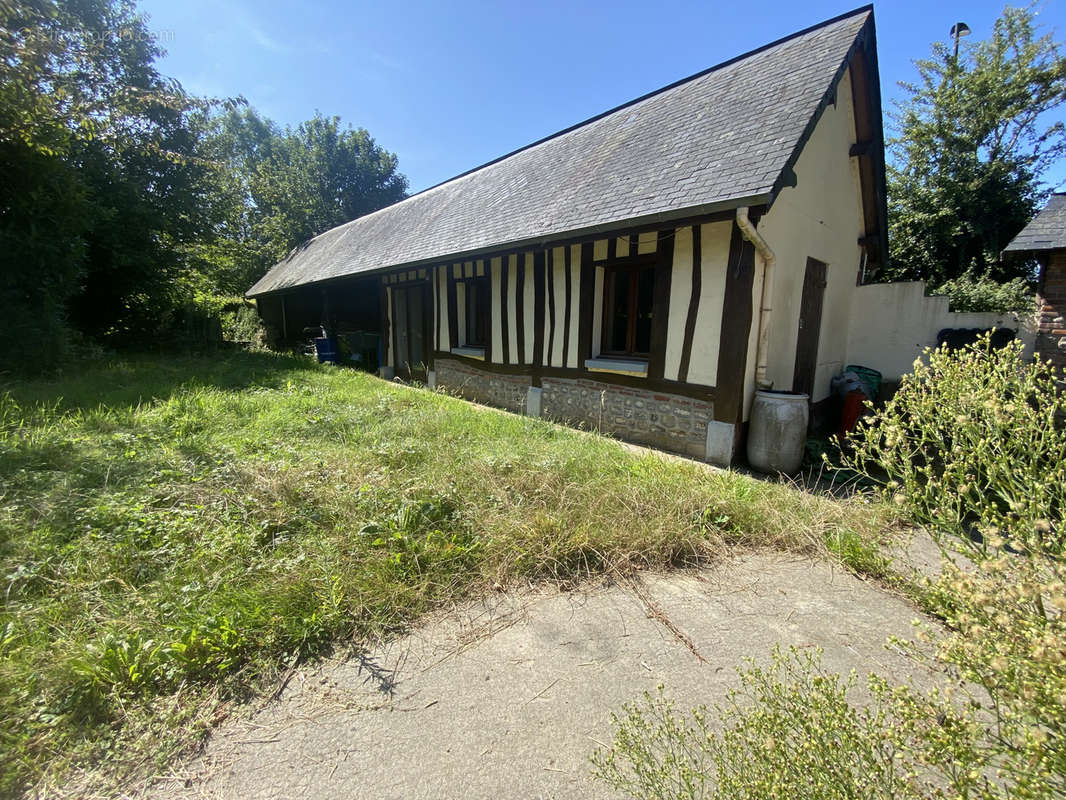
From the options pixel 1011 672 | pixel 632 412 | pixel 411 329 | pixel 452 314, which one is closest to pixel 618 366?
pixel 632 412

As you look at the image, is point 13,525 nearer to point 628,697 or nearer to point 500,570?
point 500,570

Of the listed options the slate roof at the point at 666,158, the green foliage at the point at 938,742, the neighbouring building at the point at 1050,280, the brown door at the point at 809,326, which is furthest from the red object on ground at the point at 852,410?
the green foliage at the point at 938,742

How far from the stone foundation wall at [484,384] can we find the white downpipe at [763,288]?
11.1ft

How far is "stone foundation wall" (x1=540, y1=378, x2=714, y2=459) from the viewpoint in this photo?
504 cm

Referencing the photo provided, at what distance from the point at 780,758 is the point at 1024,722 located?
50cm

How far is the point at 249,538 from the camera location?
2684mm

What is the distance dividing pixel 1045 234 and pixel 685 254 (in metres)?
4.08

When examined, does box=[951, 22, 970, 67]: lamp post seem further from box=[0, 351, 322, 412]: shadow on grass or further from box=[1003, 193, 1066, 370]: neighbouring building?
box=[0, 351, 322, 412]: shadow on grass

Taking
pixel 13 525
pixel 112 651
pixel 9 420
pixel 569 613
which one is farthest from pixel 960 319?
pixel 9 420

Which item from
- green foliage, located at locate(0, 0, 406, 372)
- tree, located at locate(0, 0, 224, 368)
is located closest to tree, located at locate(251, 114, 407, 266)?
green foliage, located at locate(0, 0, 406, 372)

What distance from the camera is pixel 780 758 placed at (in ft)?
3.38

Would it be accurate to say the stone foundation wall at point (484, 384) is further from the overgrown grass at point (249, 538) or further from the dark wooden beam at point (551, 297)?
the overgrown grass at point (249, 538)

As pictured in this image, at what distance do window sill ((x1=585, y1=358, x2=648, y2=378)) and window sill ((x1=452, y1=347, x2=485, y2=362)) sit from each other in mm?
2560

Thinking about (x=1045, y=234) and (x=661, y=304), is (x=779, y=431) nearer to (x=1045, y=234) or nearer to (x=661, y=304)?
(x=661, y=304)
